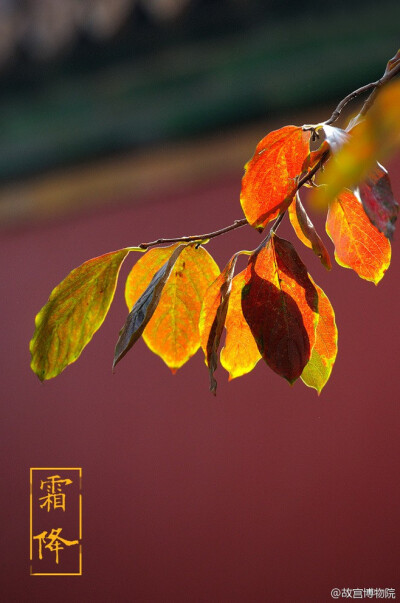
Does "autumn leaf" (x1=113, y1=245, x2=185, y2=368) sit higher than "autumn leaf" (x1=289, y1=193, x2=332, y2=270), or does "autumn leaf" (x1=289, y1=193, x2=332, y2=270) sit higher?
"autumn leaf" (x1=289, y1=193, x2=332, y2=270)

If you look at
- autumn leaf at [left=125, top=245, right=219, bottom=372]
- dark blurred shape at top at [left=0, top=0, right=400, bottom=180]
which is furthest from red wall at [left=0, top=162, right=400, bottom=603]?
autumn leaf at [left=125, top=245, right=219, bottom=372]

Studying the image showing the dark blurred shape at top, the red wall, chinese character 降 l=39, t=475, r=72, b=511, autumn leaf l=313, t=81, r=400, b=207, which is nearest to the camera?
autumn leaf l=313, t=81, r=400, b=207

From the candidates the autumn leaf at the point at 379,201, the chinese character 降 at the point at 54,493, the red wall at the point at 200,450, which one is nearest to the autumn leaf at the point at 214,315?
the autumn leaf at the point at 379,201

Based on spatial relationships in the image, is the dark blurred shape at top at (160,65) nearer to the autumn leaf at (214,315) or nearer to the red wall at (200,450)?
the red wall at (200,450)

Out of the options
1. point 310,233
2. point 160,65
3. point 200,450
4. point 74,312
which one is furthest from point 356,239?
point 160,65

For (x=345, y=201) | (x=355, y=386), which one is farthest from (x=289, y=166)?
(x=355, y=386)

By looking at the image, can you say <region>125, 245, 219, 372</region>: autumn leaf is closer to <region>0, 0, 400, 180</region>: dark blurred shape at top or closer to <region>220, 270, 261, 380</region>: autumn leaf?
<region>220, 270, 261, 380</region>: autumn leaf

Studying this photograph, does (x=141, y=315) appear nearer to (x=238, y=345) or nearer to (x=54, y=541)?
(x=238, y=345)
